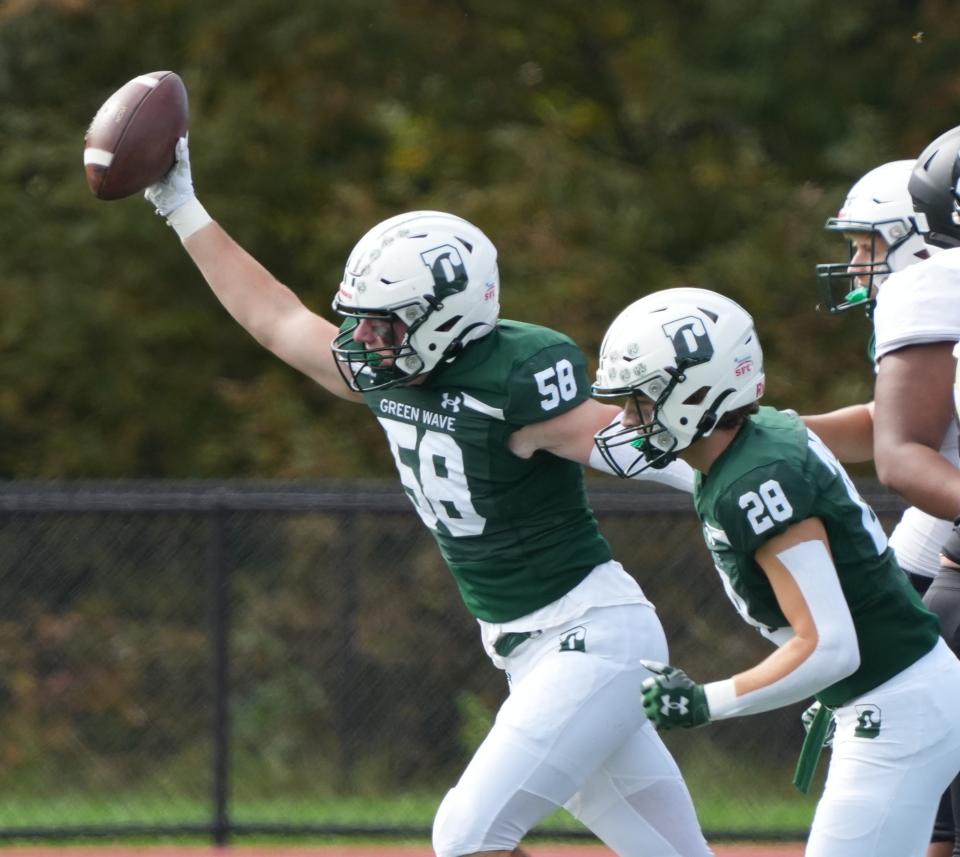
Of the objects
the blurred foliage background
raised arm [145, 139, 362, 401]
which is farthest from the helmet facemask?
the blurred foliage background

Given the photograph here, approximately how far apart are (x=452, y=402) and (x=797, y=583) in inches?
38.8

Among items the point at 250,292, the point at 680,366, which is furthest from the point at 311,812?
the point at 680,366

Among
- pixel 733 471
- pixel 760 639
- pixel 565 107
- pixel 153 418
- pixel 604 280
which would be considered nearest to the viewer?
pixel 733 471

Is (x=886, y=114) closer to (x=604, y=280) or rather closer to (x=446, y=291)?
(x=604, y=280)

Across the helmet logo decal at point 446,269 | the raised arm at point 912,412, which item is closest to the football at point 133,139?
the helmet logo decal at point 446,269

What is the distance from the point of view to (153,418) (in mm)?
11875

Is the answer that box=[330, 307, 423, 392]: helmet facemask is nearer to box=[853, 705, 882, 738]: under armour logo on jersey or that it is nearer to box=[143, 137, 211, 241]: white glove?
box=[143, 137, 211, 241]: white glove

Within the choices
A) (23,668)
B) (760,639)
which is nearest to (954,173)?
(760,639)

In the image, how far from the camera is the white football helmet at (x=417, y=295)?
3.97m

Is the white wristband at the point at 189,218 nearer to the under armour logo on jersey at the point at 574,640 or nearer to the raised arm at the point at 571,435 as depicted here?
the raised arm at the point at 571,435

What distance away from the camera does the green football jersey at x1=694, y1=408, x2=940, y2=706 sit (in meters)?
3.36

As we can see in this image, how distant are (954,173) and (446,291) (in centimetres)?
114

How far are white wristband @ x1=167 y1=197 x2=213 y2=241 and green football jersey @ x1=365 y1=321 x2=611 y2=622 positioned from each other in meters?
0.85

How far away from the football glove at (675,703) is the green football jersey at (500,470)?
0.60 meters
